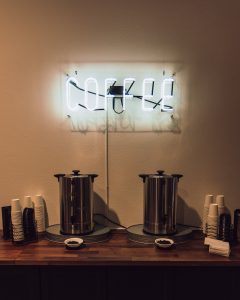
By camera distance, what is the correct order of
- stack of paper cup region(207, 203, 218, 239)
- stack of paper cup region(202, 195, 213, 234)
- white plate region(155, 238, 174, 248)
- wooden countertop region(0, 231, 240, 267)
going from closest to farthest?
wooden countertop region(0, 231, 240, 267) < white plate region(155, 238, 174, 248) < stack of paper cup region(207, 203, 218, 239) < stack of paper cup region(202, 195, 213, 234)

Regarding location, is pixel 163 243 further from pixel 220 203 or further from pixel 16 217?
pixel 16 217

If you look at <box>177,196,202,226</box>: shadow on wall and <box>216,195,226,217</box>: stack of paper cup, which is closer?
<box>216,195,226,217</box>: stack of paper cup

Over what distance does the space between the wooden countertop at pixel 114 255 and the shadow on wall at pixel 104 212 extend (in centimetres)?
23

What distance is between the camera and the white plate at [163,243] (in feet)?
4.43

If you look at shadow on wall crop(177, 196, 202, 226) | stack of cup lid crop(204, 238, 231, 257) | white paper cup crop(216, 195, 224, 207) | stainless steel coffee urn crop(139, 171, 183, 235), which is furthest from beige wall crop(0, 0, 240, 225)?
stack of cup lid crop(204, 238, 231, 257)

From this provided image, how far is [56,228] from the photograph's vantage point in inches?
62.7

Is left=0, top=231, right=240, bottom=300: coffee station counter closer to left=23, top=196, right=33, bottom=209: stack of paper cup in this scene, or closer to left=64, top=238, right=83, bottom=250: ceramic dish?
left=64, top=238, right=83, bottom=250: ceramic dish

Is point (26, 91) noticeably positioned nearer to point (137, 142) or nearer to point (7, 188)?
point (7, 188)

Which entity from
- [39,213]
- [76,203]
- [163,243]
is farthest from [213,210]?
[39,213]

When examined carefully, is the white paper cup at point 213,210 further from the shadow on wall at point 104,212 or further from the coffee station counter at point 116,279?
the shadow on wall at point 104,212

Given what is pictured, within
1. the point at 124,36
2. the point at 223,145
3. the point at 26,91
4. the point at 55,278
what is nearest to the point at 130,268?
the point at 55,278

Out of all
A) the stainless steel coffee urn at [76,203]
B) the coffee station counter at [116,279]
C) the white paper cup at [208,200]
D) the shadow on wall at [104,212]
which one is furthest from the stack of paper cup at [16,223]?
the white paper cup at [208,200]

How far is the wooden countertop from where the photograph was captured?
124 cm

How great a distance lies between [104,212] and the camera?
5.57 ft
